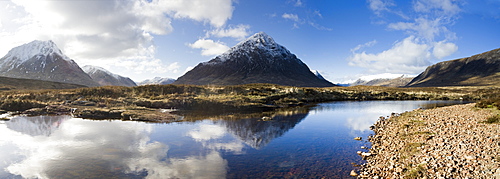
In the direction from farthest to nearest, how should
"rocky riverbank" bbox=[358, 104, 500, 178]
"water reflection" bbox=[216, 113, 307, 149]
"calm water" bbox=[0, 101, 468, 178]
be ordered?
"water reflection" bbox=[216, 113, 307, 149] < "calm water" bbox=[0, 101, 468, 178] < "rocky riverbank" bbox=[358, 104, 500, 178]

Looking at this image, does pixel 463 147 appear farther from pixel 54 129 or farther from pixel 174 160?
pixel 54 129

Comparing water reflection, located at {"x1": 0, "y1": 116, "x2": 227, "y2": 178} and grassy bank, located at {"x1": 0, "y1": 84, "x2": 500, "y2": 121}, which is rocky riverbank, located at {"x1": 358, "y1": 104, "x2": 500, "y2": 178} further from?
grassy bank, located at {"x1": 0, "y1": 84, "x2": 500, "y2": 121}

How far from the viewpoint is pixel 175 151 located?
1866cm

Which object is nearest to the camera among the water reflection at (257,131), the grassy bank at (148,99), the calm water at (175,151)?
the calm water at (175,151)

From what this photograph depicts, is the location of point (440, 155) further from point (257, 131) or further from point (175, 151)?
point (175, 151)

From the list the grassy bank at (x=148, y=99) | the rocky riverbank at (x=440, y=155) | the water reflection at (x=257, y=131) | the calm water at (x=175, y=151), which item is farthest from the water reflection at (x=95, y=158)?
the grassy bank at (x=148, y=99)

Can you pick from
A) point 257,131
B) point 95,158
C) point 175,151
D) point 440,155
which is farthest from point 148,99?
point 440,155

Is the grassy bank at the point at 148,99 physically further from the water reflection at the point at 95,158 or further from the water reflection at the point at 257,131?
the water reflection at the point at 257,131

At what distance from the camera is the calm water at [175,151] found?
14414 mm

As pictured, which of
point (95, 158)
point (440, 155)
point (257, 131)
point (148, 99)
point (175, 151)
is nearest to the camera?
point (440, 155)

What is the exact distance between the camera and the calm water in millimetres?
14414

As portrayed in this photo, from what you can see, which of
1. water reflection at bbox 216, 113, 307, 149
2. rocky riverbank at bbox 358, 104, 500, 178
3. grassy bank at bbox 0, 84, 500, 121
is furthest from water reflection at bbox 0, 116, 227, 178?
grassy bank at bbox 0, 84, 500, 121

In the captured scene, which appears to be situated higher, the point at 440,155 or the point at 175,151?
the point at 440,155

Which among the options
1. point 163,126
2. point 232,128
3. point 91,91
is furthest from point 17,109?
point 232,128
